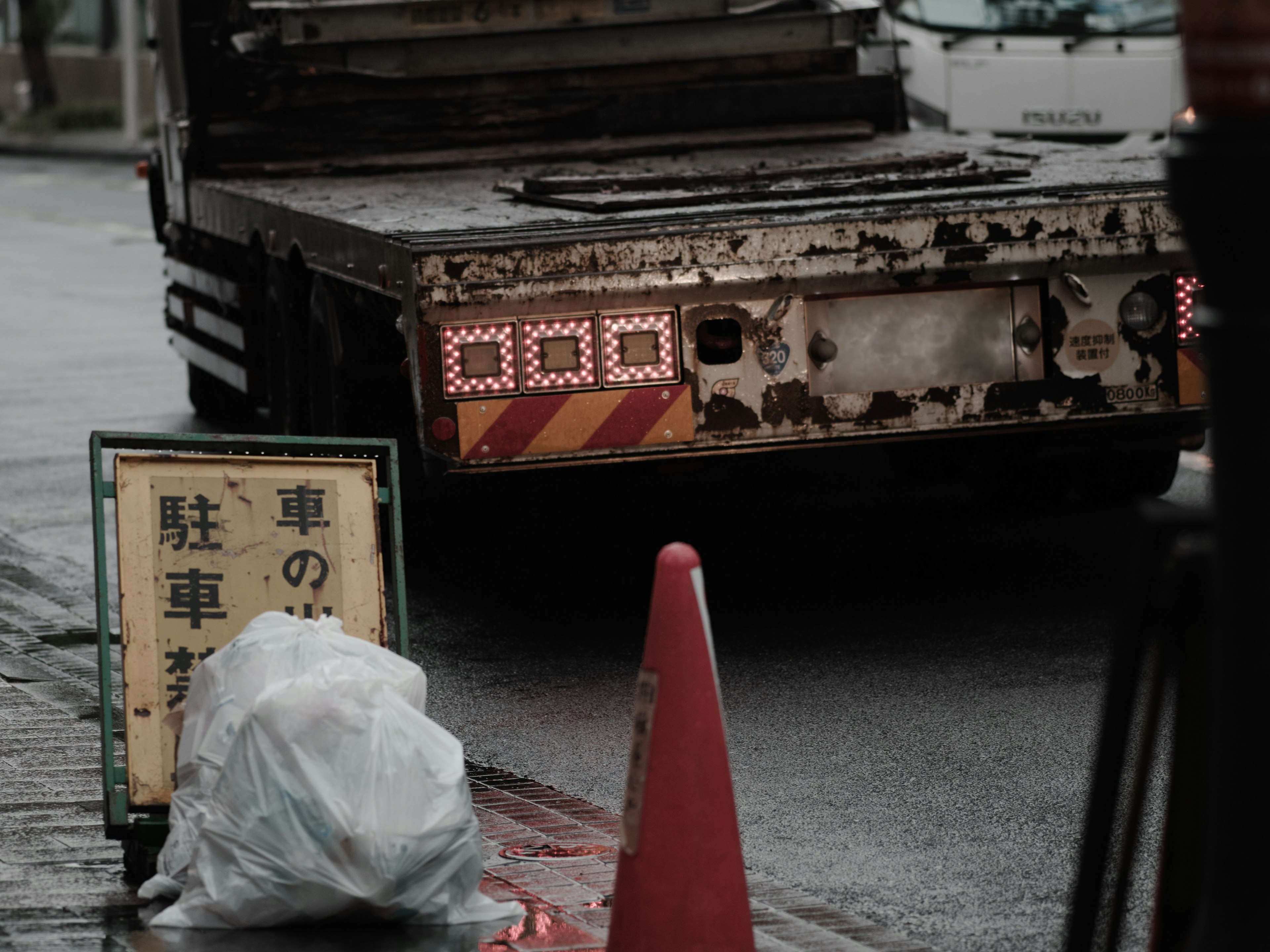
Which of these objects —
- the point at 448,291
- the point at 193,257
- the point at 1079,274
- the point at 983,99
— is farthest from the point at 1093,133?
the point at 448,291

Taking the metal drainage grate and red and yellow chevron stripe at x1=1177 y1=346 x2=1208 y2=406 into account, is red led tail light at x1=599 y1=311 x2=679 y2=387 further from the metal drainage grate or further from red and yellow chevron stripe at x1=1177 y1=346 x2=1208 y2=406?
the metal drainage grate

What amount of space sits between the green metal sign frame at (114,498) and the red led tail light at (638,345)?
1473mm

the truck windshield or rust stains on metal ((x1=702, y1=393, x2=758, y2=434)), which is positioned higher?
the truck windshield

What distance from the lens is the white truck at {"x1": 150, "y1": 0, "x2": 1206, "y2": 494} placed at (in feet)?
20.4

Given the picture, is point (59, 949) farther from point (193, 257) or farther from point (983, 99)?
point (983, 99)

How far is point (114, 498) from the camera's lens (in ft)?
15.3

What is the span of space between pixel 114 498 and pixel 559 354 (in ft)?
6.07

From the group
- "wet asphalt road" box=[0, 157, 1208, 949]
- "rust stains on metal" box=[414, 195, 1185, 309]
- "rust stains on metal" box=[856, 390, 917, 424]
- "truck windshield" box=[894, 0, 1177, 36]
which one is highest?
"truck windshield" box=[894, 0, 1177, 36]

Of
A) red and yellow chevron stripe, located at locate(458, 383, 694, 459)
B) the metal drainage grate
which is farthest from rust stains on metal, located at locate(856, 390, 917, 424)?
the metal drainage grate

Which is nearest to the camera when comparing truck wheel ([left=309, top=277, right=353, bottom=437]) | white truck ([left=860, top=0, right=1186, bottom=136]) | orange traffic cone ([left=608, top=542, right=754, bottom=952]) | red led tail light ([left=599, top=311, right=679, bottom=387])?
orange traffic cone ([left=608, top=542, right=754, bottom=952])

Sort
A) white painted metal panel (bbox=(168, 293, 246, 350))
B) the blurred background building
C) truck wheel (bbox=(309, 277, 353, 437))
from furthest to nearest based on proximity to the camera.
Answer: the blurred background building < white painted metal panel (bbox=(168, 293, 246, 350)) < truck wheel (bbox=(309, 277, 353, 437))

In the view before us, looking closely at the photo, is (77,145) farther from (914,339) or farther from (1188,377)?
(1188,377)

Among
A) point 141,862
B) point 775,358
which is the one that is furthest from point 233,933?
point 775,358

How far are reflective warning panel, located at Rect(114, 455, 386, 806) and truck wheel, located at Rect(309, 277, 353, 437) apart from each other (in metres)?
2.73
